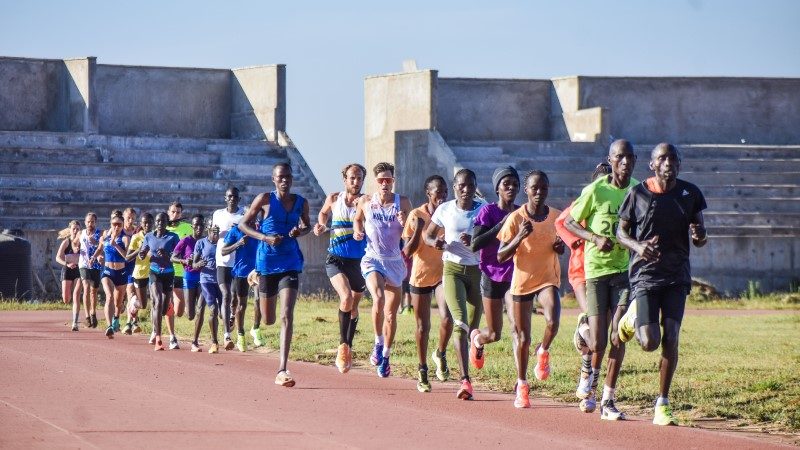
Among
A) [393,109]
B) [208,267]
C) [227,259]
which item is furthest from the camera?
[393,109]

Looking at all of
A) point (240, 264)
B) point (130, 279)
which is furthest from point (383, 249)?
point (130, 279)

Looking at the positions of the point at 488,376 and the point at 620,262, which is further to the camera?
the point at 488,376

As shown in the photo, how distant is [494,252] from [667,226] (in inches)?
104

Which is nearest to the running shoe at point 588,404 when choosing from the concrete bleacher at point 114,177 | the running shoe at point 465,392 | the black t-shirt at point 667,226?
the running shoe at point 465,392

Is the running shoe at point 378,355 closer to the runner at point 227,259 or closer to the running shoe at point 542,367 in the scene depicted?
the running shoe at point 542,367

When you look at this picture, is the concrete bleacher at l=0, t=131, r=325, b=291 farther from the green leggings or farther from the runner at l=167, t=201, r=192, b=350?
the green leggings

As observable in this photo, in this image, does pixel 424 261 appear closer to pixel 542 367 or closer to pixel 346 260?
pixel 346 260

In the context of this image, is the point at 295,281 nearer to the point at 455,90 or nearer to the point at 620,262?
the point at 620,262

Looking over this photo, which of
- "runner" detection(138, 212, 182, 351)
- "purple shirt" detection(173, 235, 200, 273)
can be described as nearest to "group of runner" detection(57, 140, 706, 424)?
"runner" detection(138, 212, 182, 351)

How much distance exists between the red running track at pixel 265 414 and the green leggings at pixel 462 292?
65 centimetres

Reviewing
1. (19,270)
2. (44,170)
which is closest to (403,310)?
(19,270)

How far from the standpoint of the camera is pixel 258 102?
4456 centimetres

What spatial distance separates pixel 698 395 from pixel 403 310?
16.1 meters

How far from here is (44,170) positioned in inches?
1490
